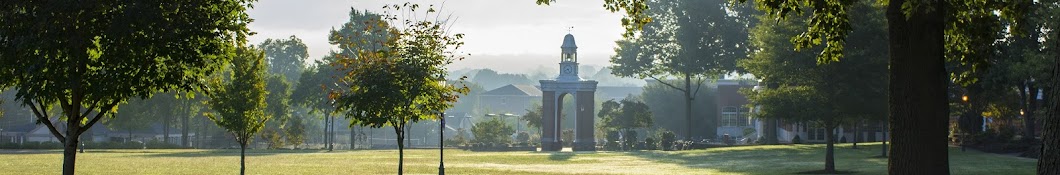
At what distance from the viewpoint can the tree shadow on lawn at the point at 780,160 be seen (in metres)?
48.8

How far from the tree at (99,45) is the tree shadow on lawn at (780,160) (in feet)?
90.9

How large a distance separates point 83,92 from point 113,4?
1.81m

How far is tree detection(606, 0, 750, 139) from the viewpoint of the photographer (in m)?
95.4

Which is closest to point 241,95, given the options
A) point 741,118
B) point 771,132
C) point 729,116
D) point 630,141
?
point 630,141

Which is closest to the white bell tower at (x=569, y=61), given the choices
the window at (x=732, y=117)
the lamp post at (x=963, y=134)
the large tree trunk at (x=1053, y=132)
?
the window at (x=732, y=117)

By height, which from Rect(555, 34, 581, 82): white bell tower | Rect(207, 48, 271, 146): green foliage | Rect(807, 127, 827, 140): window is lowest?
Rect(807, 127, 827, 140): window

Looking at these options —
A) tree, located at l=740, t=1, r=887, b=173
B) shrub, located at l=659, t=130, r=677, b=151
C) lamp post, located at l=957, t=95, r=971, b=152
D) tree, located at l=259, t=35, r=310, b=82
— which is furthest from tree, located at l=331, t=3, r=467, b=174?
tree, located at l=259, t=35, r=310, b=82

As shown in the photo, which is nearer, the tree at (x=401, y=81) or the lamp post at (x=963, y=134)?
the tree at (x=401, y=81)

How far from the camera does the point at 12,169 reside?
148ft

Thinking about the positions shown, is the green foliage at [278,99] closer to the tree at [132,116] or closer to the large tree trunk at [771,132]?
the tree at [132,116]

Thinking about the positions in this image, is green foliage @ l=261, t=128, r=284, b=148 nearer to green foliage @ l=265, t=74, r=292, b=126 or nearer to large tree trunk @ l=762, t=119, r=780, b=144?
green foliage @ l=265, t=74, r=292, b=126

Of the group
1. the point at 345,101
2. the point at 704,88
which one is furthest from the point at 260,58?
the point at 704,88

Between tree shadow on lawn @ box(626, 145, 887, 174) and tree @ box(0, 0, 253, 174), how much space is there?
27.7 m

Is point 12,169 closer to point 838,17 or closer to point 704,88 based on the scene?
point 838,17
